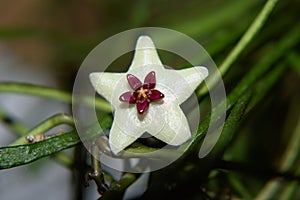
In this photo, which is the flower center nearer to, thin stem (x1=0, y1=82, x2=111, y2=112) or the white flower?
the white flower

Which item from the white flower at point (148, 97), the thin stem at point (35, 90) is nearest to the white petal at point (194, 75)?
the white flower at point (148, 97)

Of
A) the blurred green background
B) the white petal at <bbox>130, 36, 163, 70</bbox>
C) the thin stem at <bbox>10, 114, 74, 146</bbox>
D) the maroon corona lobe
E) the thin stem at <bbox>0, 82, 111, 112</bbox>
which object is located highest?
the white petal at <bbox>130, 36, 163, 70</bbox>

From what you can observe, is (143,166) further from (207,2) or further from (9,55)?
(9,55)

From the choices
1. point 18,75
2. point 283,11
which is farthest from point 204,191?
point 18,75

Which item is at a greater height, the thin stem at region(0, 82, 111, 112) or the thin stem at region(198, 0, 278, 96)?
the thin stem at region(198, 0, 278, 96)

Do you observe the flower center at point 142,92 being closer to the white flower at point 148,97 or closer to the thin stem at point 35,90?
the white flower at point 148,97

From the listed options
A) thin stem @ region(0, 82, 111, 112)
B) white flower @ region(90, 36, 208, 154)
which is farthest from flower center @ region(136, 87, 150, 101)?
thin stem @ region(0, 82, 111, 112)
